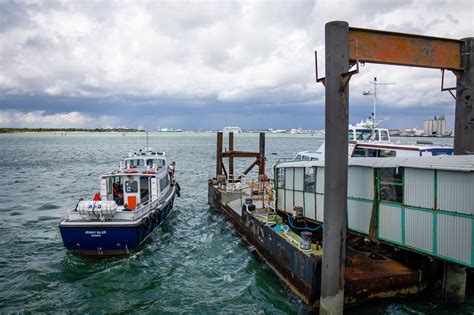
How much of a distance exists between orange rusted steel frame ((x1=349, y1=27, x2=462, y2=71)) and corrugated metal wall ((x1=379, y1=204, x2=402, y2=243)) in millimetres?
4258

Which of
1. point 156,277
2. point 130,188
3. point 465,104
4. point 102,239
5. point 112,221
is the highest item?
point 465,104

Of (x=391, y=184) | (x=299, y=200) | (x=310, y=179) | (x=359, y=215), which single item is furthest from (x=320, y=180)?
(x=391, y=184)

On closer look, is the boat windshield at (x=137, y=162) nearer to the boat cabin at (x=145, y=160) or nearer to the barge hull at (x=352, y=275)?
the boat cabin at (x=145, y=160)

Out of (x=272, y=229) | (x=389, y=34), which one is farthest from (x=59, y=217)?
(x=389, y=34)

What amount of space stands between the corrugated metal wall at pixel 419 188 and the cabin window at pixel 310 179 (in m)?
4.18

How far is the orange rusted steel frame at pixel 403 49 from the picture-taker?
8.94m

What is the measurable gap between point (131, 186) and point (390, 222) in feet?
45.6

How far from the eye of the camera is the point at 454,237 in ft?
28.9

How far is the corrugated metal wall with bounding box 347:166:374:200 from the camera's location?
11.1 meters

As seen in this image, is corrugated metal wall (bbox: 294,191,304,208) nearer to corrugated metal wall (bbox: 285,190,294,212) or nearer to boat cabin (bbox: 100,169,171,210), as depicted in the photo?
corrugated metal wall (bbox: 285,190,294,212)

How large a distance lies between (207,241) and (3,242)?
10957mm

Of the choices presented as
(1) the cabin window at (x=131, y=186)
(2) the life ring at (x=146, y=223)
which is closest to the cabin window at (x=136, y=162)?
(1) the cabin window at (x=131, y=186)

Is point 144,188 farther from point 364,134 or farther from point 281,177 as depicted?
point 364,134

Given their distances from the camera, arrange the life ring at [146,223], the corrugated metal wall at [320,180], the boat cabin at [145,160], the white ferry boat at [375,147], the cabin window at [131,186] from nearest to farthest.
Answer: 1. the corrugated metal wall at [320,180]
2. the life ring at [146,223]
3. the white ferry boat at [375,147]
4. the cabin window at [131,186]
5. the boat cabin at [145,160]
